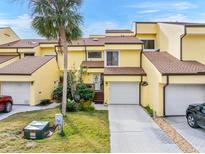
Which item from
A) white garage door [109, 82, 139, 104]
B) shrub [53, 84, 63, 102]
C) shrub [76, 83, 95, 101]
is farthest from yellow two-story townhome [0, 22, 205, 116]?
shrub [76, 83, 95, 101]

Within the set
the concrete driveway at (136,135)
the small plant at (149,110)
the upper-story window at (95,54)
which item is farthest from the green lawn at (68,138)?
the upper-story window at (95,54)

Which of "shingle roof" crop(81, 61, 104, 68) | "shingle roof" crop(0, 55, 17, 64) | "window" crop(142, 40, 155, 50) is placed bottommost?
"shingle roof" crop(81, 61, 104, 68)

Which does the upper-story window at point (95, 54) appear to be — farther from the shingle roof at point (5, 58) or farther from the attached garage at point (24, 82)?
the shingle roof at point (5, 58)

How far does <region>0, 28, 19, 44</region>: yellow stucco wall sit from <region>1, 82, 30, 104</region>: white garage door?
42.3 feet

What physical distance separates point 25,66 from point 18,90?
2595mm

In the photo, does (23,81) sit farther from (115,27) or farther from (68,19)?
(115,27)

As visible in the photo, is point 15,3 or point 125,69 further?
point 125,69

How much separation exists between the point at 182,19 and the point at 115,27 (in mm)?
9859

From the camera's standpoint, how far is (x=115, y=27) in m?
40.2

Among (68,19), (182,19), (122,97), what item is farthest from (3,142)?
(182,19)

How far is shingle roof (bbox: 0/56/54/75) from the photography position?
2412 centimetres

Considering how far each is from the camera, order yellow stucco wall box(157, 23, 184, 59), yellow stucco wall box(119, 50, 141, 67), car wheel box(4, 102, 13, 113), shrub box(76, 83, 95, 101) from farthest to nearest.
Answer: yellow stucco wall box(119, 50, 141, 67)
shrub box(76, 83, 95, 101)
yellow stucco wall box(157, 23, 184, 59)
car wheel box(4, 102, 13, 113)

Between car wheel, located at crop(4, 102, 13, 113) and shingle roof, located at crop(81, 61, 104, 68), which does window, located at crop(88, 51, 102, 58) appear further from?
car wheel, located at crop(4, 102, 13, 113)

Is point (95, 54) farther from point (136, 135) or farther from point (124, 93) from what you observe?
point (136, 135)
